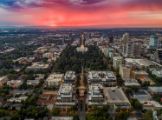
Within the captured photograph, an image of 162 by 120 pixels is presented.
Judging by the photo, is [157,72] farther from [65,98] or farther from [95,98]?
[65,98]

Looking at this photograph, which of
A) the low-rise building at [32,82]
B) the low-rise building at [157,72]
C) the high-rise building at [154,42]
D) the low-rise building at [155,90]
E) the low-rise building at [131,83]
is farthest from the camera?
the high-rise building at [154,42]

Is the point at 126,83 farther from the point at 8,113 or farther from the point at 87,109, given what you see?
the point at 8,113

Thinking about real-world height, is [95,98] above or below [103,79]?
above

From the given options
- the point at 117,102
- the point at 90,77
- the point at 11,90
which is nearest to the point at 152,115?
the point at 117,102

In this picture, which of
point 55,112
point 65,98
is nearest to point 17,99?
point 65,98

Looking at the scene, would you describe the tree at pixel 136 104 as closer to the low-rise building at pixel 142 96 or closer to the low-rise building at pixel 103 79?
the low-rise building at pixel 142 96

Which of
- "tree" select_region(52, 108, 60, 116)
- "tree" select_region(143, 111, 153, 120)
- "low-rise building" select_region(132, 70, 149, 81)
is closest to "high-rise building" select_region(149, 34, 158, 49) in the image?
"low-rise building" select_region(132, 70, 149, 81)

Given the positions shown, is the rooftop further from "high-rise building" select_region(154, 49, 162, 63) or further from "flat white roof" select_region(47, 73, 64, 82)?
"high-rise building" select_region(154, 49, 162, 63)

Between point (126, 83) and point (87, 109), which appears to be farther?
point (126, 83)

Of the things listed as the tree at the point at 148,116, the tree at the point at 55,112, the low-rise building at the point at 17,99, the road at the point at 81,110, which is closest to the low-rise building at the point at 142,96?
the tree at the point at 148,116
